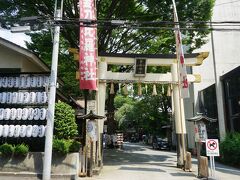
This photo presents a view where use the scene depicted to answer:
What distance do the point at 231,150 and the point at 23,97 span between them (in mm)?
13236

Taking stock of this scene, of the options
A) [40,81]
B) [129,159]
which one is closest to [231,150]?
[129,159]

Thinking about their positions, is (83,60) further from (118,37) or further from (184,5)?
(118,37)

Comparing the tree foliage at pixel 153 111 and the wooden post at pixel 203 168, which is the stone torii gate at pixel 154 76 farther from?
the tree foliage at pixel 153 111

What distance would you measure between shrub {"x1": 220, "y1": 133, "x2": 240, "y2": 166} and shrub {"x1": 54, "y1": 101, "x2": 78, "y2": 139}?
35.0 feet

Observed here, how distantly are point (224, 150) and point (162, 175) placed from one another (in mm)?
8058

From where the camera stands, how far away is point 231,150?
798 inches

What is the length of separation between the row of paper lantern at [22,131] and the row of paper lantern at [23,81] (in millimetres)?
2089

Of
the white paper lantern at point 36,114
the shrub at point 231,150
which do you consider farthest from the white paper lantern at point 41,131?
the shrub at point 231,150

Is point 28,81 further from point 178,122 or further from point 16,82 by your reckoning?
point 178,122

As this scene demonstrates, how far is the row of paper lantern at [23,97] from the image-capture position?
50.7 feet

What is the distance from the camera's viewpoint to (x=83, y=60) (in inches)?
599

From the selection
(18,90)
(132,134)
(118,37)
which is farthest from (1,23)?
(132,134)

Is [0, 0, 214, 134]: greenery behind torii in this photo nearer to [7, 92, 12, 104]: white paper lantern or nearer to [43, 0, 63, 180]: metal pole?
[43, 0, 63, 180]: metal pole

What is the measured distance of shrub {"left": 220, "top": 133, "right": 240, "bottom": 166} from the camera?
19.6 meters
